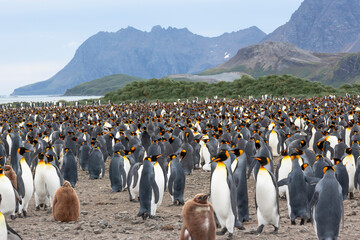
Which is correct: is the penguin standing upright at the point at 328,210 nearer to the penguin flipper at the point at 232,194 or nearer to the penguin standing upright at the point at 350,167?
the penguin flipper at the point at 232,194

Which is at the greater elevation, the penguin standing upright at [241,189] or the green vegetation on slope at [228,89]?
the green vegetation on slope at [228,89]

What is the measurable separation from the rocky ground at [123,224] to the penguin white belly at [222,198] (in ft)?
0.81

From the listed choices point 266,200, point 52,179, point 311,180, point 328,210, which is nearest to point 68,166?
point 52,179

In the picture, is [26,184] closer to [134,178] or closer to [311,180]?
[134,178]

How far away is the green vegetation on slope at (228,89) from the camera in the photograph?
5359 centimetres

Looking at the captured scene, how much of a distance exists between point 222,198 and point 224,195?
52 millimetres

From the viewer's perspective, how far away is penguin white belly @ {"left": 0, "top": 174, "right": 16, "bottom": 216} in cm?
675

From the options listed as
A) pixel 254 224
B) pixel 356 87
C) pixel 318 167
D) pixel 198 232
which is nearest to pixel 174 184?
pixel 254 224

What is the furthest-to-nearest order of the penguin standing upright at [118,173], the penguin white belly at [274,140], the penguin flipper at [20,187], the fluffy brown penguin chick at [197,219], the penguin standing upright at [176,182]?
the penguin white belly at [274,140], the penguin standing upright at [118,173], the penguin standing upright at [176,182], the penguin flipper at [20,187], the fluffy brown penguin chick at [197,219]

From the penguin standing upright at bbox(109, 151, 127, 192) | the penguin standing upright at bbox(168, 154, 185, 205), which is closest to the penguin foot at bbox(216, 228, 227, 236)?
the penguin standing upright at bbox(168, 154, 185, 205)

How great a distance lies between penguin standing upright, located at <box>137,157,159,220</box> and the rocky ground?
0.57ft

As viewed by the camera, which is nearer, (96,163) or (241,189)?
(241,189)

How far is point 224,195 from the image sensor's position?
6.17m

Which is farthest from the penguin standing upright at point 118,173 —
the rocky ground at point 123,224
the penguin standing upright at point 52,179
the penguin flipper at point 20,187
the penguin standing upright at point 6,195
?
the penguin standing upright at point 6,195
